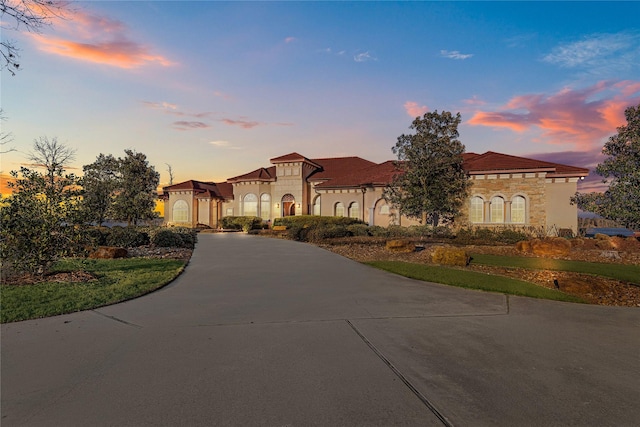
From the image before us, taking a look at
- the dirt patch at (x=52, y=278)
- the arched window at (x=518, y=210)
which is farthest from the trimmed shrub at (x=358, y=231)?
the dirt patch at (x=52, y=278)

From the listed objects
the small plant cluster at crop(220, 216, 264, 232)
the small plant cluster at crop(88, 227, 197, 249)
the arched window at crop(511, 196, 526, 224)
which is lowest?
the small plant cluster at crop(88, 227, 197, 249)

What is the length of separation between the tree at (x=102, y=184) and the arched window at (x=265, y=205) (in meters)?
12.7

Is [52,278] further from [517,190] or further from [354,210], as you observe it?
[517,190]

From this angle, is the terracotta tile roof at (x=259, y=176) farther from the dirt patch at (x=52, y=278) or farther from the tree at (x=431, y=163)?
the dirt patch at (x=52, y=278)

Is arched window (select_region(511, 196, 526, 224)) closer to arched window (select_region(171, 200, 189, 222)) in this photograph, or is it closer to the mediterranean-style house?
the mediterranean-style house

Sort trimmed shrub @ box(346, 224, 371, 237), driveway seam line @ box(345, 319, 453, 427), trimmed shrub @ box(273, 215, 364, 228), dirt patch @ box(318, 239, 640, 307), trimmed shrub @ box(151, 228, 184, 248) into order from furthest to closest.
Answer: trimmed shrub @ box(273, 215, 364, 228), trimmed shrub @ box(346, 224, 371, 237), trimmed shrub @ box(151, 228, 184, 248), dirt patch @ box(318, 239, 640, 307), driveway seam line @ box(345, 319, 453, 427)

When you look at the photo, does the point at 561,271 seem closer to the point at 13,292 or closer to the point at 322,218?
the point at 13,292

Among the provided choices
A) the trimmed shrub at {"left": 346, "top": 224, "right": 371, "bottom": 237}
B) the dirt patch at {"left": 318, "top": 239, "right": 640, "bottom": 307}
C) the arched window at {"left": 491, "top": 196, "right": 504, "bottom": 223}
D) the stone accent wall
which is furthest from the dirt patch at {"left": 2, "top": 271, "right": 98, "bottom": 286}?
the arched window at {"left": 491, "top": 196, "right": 504, "bottom": 223}

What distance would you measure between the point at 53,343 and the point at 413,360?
180 inches

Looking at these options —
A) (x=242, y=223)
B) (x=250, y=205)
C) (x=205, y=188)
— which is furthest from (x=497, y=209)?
(x=205, y=188)

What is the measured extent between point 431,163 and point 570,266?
37.6 ft

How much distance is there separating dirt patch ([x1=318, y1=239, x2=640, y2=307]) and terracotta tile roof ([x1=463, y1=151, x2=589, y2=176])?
980 centimetres

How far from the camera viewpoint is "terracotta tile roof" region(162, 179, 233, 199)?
3962 centimetres

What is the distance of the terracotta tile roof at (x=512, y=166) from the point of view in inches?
910
